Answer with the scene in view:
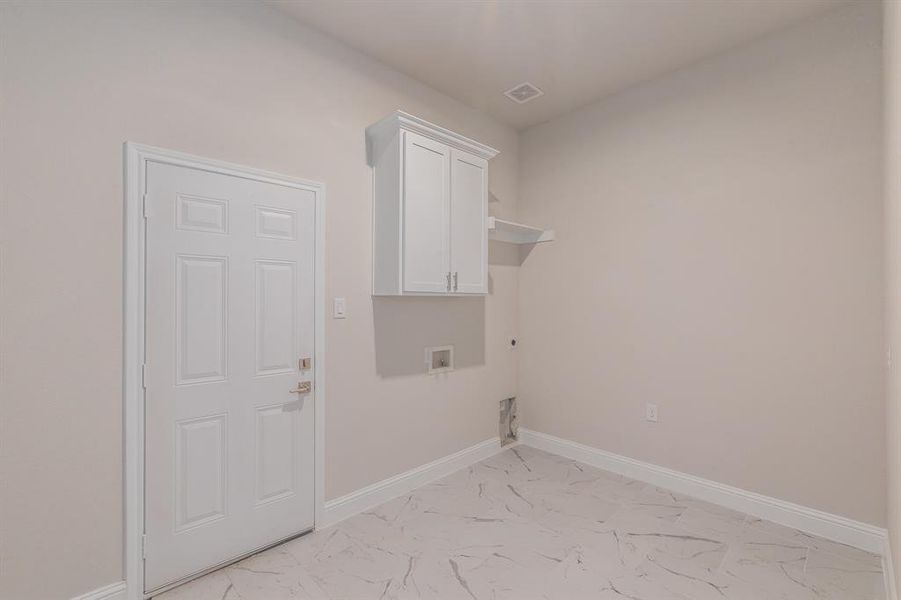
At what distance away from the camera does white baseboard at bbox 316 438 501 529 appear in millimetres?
2531

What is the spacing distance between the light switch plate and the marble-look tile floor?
1275 mm

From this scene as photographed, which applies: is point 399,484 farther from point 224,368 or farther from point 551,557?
point 224,368

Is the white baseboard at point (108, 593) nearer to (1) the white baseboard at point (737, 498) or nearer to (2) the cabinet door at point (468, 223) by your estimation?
A: (2) the cabinet door at point (468, 223)

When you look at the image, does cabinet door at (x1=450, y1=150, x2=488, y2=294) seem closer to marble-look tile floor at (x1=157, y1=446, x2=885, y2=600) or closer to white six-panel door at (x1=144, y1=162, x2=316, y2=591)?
white six-panel door at (x1=144, y1=162, x2=316, y2=591)

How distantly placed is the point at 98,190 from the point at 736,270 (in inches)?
139

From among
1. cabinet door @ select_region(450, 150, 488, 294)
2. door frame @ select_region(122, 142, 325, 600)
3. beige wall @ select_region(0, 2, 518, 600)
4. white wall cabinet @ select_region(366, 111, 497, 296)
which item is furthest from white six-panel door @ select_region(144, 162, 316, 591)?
cabinet door @ select_region(450, 150, 488, 294)

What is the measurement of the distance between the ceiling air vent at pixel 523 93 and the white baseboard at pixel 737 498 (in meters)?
2.90

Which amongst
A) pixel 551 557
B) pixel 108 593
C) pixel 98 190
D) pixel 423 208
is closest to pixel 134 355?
pixel 98 190

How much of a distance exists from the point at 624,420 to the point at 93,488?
10.6 ft

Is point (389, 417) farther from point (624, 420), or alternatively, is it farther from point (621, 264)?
point (621, 264)

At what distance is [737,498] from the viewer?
2643 millimetres

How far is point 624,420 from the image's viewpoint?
10.5ft

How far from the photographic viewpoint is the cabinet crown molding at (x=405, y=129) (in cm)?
254

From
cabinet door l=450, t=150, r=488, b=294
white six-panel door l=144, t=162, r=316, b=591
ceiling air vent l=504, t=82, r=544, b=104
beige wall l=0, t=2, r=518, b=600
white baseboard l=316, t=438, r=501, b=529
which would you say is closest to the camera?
beige wall l=0, t=2, r=518, b=600
